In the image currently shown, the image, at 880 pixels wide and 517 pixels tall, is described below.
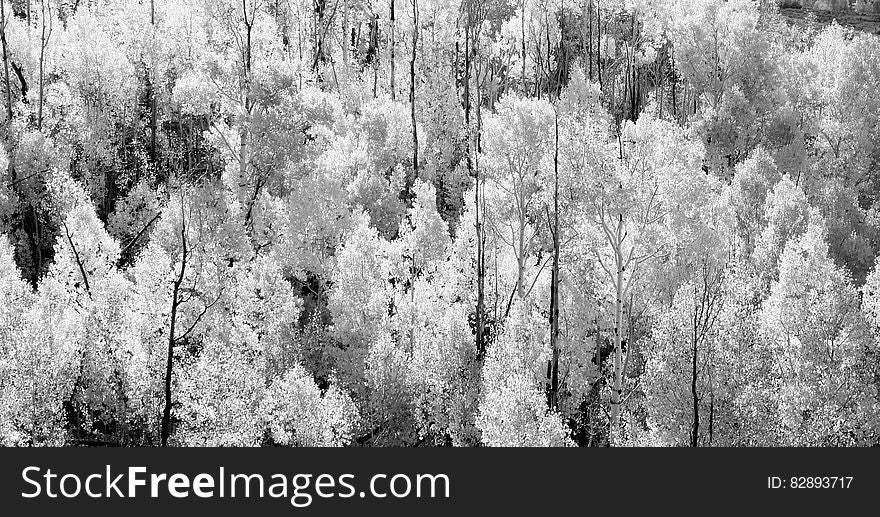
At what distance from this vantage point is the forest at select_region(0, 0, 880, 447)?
39219 mm

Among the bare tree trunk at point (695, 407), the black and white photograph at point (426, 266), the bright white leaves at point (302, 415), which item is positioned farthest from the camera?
the black and white photograph at point (426, 266)

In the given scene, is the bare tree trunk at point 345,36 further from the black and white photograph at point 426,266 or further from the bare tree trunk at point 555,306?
the bare tree trunk at point 555,306

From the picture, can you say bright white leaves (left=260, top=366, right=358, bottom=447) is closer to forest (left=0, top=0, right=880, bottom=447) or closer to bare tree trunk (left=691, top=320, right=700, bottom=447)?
forest (left=0, top=0, right=880, bottom=447)

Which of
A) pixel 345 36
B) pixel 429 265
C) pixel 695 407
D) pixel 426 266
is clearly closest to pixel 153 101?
pixel 345 36

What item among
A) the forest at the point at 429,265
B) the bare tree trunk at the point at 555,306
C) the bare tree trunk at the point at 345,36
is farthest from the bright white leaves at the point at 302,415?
the bare tree trunk at the point at 345,36

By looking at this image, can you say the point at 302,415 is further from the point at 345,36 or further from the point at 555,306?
the point at 345,36

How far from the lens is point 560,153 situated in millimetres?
44031

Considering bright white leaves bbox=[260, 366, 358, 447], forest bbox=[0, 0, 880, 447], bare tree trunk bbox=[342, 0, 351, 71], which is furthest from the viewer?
bare tree trunk bbox=[342, 0, 351, 71]

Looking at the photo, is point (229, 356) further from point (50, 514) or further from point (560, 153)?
point (560, 153)

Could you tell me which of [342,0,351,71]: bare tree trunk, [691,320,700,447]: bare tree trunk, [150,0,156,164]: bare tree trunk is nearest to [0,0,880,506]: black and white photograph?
[691,320,700,447]: bare tree trunk

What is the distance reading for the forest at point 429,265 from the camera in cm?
3922

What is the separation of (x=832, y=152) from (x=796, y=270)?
20.6 m

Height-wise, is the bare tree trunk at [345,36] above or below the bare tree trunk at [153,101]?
above

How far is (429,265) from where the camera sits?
4884 cm
